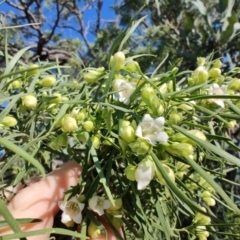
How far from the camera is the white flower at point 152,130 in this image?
40 cm

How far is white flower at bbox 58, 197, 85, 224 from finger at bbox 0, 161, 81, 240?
0.13 ft

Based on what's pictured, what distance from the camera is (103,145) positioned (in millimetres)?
496

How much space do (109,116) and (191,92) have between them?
11cm

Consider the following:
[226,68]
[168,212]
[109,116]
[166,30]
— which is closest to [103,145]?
[109,116]

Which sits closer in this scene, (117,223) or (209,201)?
(117,223)

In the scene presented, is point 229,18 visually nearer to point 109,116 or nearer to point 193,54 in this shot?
point 193,54

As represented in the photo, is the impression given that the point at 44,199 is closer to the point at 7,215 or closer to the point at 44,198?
the point at 44,198

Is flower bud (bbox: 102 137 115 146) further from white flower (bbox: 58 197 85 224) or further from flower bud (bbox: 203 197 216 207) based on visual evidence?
flower bud (bbox: 203 197 216 207)

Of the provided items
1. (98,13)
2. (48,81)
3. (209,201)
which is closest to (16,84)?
(48,81)

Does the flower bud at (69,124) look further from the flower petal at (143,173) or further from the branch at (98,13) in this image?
the branch at (98,13)

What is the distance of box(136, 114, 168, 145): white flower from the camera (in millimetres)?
398

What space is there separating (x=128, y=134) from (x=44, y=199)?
195mm

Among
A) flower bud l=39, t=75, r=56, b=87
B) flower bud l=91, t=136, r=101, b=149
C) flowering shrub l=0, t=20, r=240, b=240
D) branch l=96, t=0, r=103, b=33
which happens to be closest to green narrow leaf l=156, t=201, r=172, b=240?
flowering shrub l=0, t=20, r=240, b=240

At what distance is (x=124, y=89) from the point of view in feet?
1.53
